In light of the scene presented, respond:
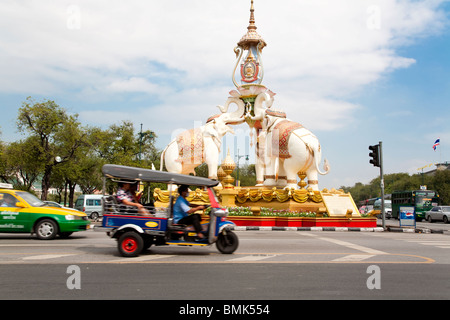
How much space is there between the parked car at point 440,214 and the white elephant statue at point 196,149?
755 inches

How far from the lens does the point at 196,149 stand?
23109 millimetres

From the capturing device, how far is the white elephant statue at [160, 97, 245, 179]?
23.0 meters

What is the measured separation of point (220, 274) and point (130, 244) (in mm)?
2593

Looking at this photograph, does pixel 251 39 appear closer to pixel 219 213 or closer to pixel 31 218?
pixel 31 218

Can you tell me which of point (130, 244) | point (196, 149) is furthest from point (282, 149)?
point (130, 244)

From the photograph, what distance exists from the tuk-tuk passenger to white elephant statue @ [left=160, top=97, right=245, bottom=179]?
1340cm

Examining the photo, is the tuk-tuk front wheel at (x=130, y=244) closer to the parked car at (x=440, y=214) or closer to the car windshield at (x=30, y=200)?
the car windshield at (x=30, y=200)

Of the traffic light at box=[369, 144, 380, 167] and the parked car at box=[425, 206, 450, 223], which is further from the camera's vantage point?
the parked car at box=[425, 206, 450, 223]

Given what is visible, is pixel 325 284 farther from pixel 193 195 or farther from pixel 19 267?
pixel 193 195

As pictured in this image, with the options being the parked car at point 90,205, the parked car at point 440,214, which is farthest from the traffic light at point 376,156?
the parked car at point 90,205

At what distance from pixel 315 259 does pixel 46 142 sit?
27235 mm

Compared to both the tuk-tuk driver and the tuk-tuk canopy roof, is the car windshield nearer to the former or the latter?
the tuk-tuk canopy roof

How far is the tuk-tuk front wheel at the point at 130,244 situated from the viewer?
28.4 ft

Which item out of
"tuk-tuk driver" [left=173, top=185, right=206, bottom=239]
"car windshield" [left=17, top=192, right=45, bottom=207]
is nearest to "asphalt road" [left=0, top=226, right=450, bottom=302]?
"tuk-tuk driver" [left=173, top=185, right=206, bottom=239]
